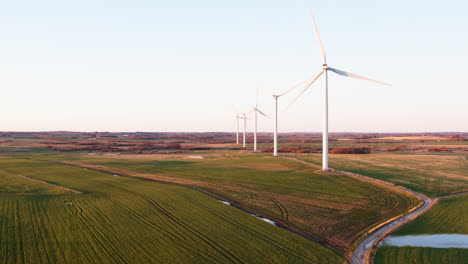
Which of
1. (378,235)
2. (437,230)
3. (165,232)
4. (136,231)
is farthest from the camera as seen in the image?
(437,230)

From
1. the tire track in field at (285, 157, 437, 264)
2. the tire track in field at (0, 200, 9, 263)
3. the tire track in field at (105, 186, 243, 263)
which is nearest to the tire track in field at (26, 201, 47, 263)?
the tire track in field at (0, 200, 9, 263)

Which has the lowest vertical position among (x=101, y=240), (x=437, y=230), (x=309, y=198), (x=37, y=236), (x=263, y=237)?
(x=437, y=230)

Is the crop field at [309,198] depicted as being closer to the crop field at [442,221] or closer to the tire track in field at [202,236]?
the crop field at [442,221]

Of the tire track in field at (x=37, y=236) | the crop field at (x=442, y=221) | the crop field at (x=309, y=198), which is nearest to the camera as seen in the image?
the tire track in field at (x=37, y=236)

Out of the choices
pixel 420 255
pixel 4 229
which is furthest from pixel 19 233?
pixel 420 255

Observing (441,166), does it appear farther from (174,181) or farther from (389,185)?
(174,181)

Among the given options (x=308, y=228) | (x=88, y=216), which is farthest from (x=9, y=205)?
(x=308, y=228)

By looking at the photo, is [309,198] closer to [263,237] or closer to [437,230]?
[437,230]

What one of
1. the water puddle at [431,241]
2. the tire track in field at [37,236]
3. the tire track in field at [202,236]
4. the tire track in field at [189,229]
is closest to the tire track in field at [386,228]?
the water puddle at [431,241]
